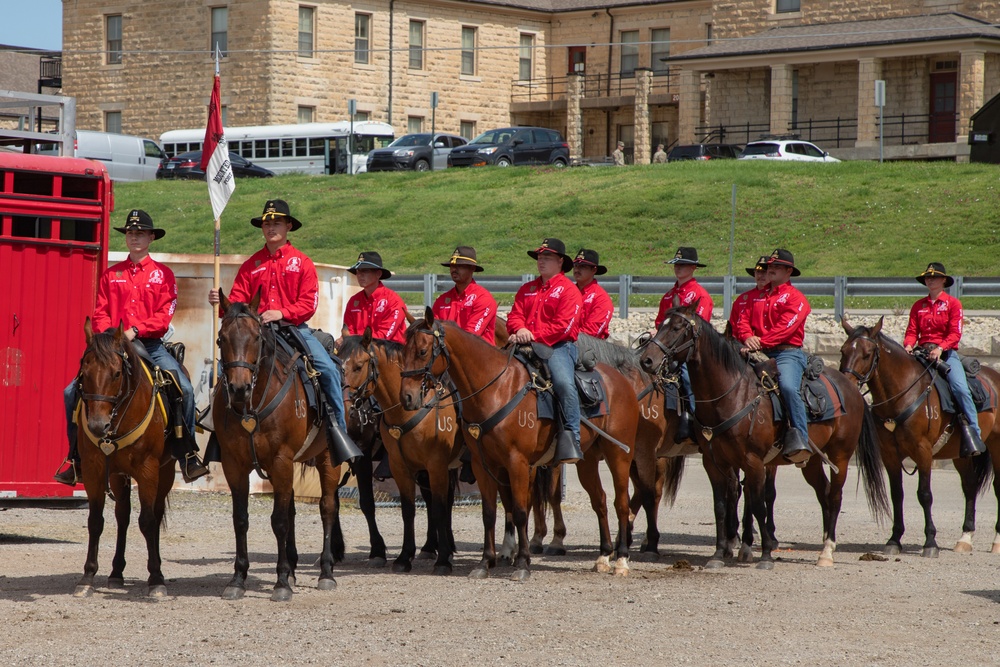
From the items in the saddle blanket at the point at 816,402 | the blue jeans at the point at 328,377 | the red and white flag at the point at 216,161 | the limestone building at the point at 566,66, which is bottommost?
the saddle blanket at the point at 816,402

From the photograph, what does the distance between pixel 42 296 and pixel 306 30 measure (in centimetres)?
4706

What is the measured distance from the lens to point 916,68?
5006 centimetres

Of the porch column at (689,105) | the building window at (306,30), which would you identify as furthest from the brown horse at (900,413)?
the building window at (306,30)

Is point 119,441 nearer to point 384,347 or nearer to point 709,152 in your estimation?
point 384,347

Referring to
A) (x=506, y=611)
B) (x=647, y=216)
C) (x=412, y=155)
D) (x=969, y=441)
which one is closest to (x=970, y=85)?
(x=647, y=216)

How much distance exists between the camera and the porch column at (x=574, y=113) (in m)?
61.8

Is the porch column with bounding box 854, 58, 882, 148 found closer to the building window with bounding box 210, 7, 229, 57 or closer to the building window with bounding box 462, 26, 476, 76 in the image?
the building window with bounding box 462, 26, 476, 76

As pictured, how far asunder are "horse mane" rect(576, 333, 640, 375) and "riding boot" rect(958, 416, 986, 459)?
3612 mm

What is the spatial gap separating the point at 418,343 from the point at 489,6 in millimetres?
53975

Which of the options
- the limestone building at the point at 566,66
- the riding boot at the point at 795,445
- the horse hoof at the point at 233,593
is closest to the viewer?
the horse hoof at the point at 233,593

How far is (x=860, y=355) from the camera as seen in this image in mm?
13844

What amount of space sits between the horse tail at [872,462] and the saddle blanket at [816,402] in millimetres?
889

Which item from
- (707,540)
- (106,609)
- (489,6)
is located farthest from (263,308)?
(489,6)

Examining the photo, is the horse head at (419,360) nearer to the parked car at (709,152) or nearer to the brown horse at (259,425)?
the brown horse at (259,425)
